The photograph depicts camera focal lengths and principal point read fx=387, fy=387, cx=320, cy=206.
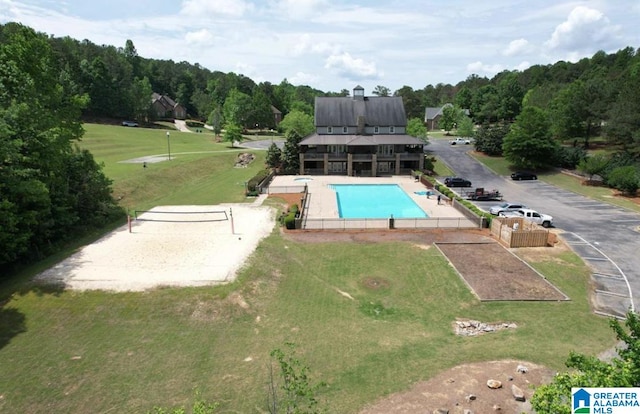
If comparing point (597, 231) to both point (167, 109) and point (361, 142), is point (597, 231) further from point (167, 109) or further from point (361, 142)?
point (167, 109)

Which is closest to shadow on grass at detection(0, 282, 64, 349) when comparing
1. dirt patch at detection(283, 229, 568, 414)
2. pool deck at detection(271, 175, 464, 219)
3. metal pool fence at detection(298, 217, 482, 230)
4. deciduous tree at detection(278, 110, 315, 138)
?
dirt patch at detection(283, 229, 568, 414)

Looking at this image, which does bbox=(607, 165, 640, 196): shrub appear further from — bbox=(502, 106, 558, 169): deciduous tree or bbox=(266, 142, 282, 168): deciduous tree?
bbox=(266, 142, 282, 168): deciduous tree

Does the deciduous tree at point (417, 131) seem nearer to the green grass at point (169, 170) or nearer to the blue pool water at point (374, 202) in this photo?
the blue pool water at point (374, 202)

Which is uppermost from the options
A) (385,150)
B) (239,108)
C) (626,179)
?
(239,108)

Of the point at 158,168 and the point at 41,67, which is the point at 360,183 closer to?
the point at 158,168

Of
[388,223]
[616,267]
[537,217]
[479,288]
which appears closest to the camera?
[479,288]

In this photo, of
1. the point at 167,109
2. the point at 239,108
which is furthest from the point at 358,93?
the point at 167,109

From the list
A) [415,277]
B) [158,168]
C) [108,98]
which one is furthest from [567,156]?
[108,98]
